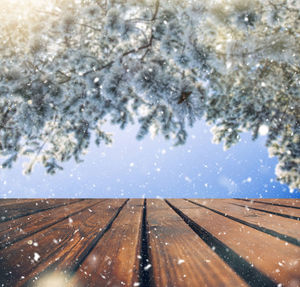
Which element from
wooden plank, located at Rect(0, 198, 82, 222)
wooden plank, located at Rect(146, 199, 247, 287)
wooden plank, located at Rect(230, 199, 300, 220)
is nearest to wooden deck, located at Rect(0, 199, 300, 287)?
wooden plank, located at Rect(146, 199, 247, 287)

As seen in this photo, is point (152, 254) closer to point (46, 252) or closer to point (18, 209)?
point (46, 252)

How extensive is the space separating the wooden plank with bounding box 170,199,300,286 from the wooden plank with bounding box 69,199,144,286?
1.59ft

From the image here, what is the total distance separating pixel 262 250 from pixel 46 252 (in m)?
1.07

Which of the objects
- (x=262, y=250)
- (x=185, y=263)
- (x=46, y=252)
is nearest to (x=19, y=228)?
(x=46, y=252)

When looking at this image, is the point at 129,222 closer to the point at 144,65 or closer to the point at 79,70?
the point at 144,65

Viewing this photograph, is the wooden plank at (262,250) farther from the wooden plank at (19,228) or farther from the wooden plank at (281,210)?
the wooden plank at (19,228)

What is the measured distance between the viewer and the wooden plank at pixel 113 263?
0.83 meters

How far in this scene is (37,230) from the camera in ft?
5.10

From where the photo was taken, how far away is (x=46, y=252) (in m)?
1.12

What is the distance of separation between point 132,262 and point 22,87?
2.49 m

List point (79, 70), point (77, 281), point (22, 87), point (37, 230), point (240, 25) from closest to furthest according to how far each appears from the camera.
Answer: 1. point (77, 281)
2. point (37, 230)
3. point (240, 25)
4. point (22, 87)
5. point (79, 70)

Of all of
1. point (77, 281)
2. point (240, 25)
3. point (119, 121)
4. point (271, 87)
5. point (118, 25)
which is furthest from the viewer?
point (271, 87)

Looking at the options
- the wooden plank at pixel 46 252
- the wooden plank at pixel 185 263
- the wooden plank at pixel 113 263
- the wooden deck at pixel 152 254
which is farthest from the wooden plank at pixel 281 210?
the wooden plank at pixel 46 252

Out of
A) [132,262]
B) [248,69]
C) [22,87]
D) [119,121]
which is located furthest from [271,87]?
[132,262]
